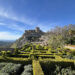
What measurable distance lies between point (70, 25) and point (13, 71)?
30239 millimetres

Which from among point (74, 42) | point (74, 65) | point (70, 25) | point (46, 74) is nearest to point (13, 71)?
point (46, 74)

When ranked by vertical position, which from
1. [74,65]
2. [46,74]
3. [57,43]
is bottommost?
[46,74]

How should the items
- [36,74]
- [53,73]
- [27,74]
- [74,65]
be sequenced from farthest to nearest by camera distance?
[74,65], [53,73], [27,74], [36,74]

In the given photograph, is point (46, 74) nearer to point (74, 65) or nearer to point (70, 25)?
point (74, 65)

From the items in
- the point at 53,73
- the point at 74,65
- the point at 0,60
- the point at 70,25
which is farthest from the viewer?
the point at 70,25

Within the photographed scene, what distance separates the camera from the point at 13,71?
14.6 feet

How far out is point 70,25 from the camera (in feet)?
91.2

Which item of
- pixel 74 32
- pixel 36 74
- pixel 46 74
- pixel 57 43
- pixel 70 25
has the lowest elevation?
pixel 46 74

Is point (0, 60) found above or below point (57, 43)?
below

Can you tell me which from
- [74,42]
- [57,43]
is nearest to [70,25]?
[74,42]

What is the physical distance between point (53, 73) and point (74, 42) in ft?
83.2

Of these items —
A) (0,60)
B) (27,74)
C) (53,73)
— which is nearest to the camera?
(27,74)

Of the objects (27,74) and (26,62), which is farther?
(26,62)

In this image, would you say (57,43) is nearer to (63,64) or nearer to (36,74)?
(63,64)
